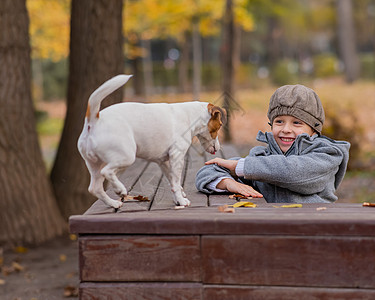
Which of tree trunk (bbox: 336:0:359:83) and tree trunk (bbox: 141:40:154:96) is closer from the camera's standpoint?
tree trunk (bbox: 336:0:359:83)

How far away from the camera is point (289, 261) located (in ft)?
7.16

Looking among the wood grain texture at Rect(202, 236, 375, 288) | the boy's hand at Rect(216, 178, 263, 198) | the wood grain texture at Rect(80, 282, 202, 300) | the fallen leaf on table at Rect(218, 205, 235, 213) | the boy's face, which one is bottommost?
the wood grain texture at Rect(80, 282, 202, 300)

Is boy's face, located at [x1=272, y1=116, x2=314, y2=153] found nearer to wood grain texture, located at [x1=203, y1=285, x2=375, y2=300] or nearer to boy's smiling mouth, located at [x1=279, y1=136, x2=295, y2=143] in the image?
boy's smiling mouth, located at [x1=279, y1=136, x2=295, y2=143]

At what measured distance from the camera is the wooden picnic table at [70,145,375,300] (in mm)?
2156

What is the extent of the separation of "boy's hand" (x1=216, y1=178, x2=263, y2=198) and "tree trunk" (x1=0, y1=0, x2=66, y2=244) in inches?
114

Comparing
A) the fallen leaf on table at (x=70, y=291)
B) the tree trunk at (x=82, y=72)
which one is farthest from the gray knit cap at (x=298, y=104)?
the tree trunk at (x=82, y=72)

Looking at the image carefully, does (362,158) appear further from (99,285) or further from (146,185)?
(99,285)

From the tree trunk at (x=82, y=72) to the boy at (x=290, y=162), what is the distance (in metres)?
2.86

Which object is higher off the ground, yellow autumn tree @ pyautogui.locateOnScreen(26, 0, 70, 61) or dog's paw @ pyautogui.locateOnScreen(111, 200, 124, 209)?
yellow autumn tree @ pyautogui.locateOnScreen(26, 0, 70, 61)

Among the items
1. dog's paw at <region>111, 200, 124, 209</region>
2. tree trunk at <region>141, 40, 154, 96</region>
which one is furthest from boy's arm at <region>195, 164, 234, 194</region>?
tree trunk at <region>141, 40, 154, 96</region>

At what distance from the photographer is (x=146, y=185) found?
3.34 metres

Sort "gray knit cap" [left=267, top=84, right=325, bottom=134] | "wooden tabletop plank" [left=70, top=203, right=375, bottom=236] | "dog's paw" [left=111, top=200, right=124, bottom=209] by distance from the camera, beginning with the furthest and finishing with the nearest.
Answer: "gray knit cap" [left=267, top=84, right=325, bottom=134], "dog's paw" [left=111, top=200, right=124, bottom=209], "wooden tabletop plank" [left=70, top=203, right=375, bottom=236]

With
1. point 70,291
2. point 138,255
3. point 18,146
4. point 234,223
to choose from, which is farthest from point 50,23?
point 234,223

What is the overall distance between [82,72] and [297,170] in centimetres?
368
